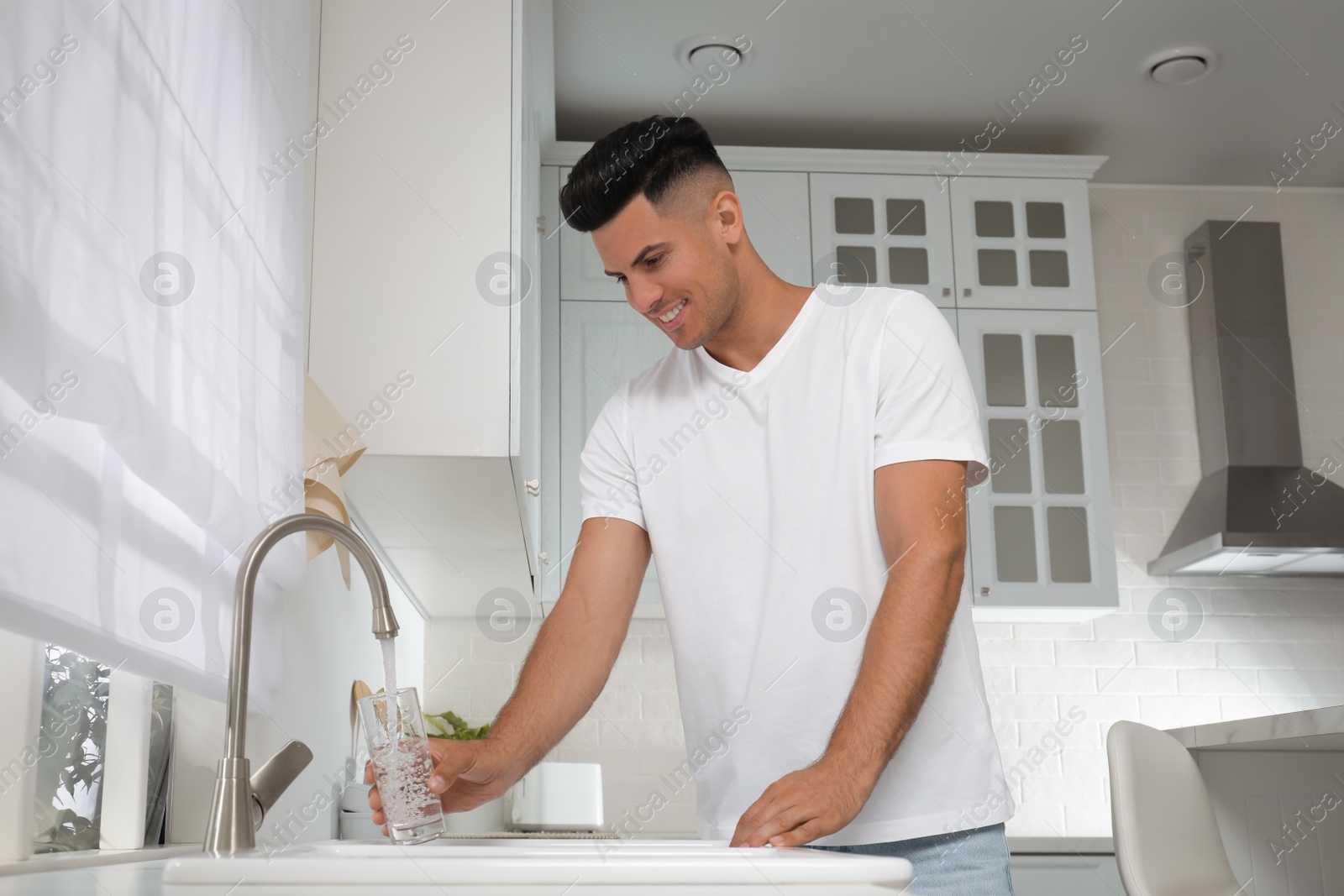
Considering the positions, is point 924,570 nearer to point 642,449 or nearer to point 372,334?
point 642,449

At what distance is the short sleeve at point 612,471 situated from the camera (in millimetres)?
1384

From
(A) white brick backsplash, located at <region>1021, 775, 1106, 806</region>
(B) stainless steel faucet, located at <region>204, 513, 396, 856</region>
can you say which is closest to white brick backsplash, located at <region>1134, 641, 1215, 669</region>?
(A) white brick backsplash, located at <region>1021, 775, 1106, 806</region>

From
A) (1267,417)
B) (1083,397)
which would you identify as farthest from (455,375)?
(1267,417)

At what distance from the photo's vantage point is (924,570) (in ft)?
3.54

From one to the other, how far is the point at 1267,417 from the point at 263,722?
2.93 m

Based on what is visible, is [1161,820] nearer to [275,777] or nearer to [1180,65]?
[275,777]

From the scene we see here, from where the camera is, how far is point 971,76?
2.96 metres

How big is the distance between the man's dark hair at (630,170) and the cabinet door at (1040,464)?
5.64 feet

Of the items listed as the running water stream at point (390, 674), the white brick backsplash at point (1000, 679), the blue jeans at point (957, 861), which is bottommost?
the blue jeans at point (957, 861)

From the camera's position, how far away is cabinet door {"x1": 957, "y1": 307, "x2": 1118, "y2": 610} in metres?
2.90

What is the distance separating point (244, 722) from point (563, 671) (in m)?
0.41

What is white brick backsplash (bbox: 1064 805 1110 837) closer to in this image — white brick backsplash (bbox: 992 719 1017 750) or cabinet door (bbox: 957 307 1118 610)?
white brick backsplash (bbox: 992 719 1017 750)

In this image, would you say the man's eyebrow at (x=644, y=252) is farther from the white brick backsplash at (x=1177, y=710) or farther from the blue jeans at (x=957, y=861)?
the white brick backsplash at (x=1177, y=710)

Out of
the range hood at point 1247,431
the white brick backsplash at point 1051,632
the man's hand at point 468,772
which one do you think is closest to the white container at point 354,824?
the man's hand at point 468,772
